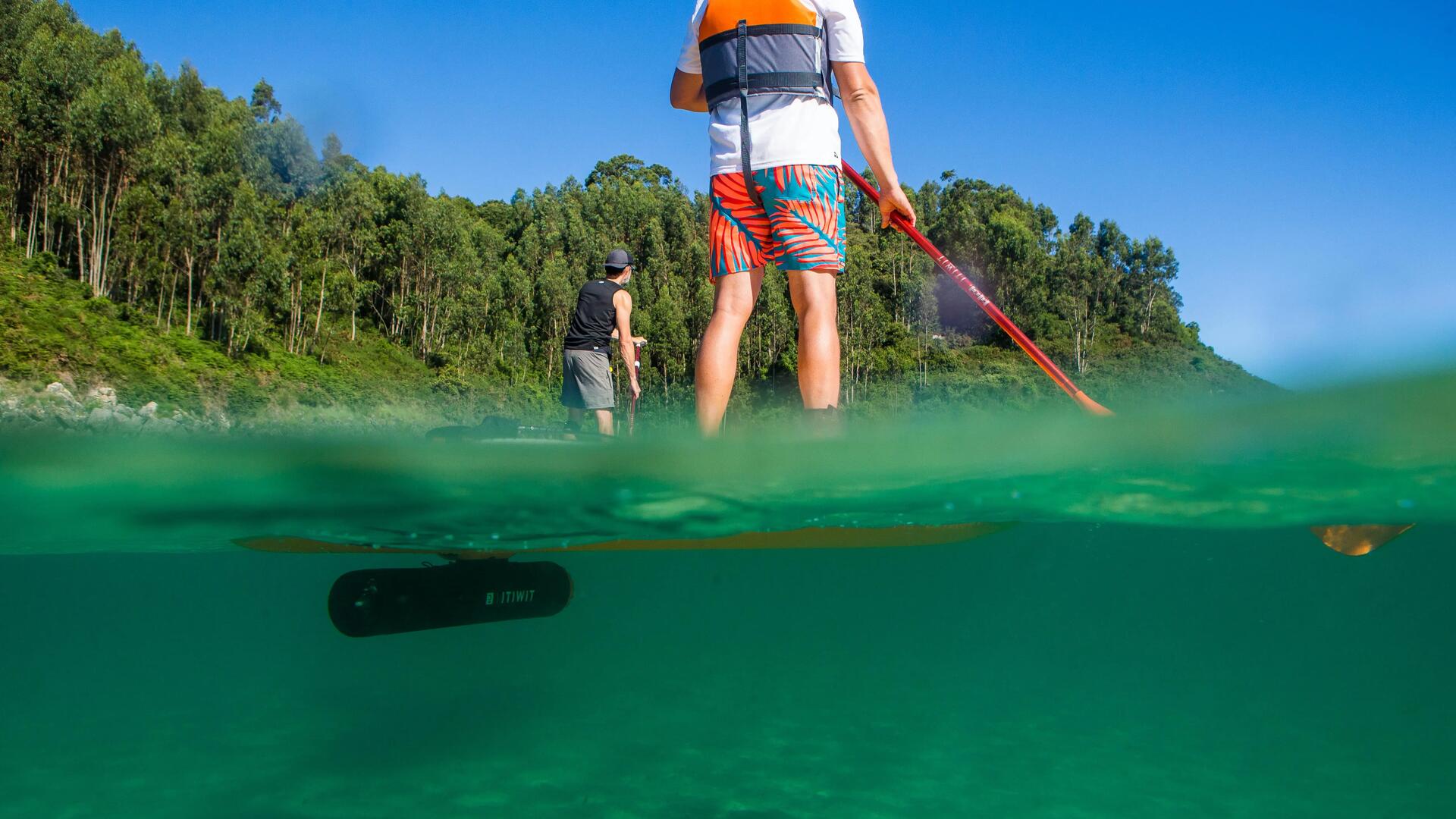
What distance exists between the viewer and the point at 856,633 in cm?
2097

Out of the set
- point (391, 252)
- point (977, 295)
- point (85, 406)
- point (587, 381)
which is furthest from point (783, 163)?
point (391, 252)

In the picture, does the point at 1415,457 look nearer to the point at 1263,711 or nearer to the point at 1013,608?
the point at 1263,711

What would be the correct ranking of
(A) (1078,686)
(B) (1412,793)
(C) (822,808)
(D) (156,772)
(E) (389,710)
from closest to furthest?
(C) (822,808), (D) (156,772), (B) (1412,793), (E) (389,710), (A) (1078,686)

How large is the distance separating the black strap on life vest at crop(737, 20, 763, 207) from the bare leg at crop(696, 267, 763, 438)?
1.21 ft

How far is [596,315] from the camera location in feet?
23.5

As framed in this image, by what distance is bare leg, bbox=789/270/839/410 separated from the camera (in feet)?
10.8

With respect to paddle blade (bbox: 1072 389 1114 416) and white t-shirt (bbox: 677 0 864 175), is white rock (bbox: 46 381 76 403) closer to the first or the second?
white t-shirt (bbox: 677 0 864 175)

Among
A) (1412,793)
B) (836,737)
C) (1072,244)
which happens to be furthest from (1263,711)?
(1072,244)

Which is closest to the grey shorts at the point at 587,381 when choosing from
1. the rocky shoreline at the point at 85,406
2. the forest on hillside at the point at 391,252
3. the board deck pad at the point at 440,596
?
the board deck pad at the point at 440,596

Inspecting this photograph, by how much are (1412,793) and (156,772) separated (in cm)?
653

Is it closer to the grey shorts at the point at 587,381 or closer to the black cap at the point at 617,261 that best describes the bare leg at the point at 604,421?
the grey shorts at the point at 587,381

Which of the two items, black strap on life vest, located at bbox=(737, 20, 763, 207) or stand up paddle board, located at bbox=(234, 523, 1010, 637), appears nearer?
black strap on life vest, located at bbox=(737, 20, 763, 207)

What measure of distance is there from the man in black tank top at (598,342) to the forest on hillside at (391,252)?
30816 millimetres

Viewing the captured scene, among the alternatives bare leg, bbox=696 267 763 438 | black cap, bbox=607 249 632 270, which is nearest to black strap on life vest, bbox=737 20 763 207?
bare leg, bbox=696 267 763 438
